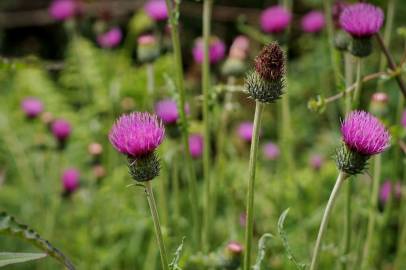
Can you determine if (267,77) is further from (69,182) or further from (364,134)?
(69,182)

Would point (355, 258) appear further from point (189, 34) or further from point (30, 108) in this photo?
point (189, 34)

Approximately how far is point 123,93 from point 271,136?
189 cm

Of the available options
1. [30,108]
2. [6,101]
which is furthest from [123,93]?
[6,101]

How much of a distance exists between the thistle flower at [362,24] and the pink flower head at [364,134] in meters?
0.55

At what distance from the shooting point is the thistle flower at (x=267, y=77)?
1.59m

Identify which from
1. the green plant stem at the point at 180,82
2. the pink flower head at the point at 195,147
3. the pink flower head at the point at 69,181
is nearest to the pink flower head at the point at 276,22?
the pink flower head at the point at 195,147

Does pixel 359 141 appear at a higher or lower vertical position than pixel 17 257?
higher

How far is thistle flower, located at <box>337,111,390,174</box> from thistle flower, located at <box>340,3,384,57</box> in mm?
546

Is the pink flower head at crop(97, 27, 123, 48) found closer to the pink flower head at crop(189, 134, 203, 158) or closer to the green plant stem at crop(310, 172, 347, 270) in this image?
the pink flower head at crop(189, 134, 203, 158)

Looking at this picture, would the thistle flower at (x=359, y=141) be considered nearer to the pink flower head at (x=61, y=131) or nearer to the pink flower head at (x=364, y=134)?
the pink flower head at (x=364, y=134)

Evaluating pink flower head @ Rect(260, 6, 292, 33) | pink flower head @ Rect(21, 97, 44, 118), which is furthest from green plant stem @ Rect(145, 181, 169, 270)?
pink flower head @ Rect(21, 97, 44, 118)

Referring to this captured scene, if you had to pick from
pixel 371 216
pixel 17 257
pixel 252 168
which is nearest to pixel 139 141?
pixel 252 168

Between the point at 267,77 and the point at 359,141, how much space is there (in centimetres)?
29

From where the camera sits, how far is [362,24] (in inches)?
80.0
